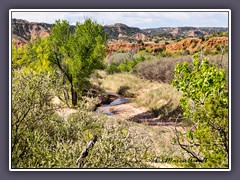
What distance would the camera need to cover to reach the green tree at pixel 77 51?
1373 cm

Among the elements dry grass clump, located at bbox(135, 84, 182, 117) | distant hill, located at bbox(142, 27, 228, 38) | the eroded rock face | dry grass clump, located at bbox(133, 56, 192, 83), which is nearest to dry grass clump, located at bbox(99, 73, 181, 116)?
dry grass clump, located at bbox(135, 84, 182, 117)

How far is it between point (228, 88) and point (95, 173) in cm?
210

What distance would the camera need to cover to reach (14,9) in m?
4.55

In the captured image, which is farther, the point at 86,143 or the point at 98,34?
the point at 98,34

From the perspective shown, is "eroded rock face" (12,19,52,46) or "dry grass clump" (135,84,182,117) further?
"dry grass clump" (135,84,182,117)

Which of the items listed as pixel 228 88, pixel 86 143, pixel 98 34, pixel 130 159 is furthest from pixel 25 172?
pixel 98 34

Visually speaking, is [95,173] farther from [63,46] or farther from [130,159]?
[63,46]

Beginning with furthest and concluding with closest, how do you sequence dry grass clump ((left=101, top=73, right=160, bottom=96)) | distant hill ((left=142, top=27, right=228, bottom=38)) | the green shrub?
the green shrub → dry grass clump ((left=101, top=73, right=160, bottom=96)) → distant hill ((left=142, top=27, right=228, bottom=38))

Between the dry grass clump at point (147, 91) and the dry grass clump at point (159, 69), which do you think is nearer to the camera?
the dry grass clump at point (147, 91)

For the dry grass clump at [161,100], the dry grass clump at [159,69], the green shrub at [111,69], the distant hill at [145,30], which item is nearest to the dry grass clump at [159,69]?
the dry grass clump at [159,69]

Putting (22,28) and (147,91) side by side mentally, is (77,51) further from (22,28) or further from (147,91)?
(22,28)

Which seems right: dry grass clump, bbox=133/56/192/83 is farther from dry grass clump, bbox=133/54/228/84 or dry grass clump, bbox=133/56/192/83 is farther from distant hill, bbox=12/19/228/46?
distant hill, bbox=12/19/228/46

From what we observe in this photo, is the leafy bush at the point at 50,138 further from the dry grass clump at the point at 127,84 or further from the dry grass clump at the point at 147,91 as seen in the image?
the dry grass clump at the point at 127,84

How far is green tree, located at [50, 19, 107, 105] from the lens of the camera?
13734 mm
